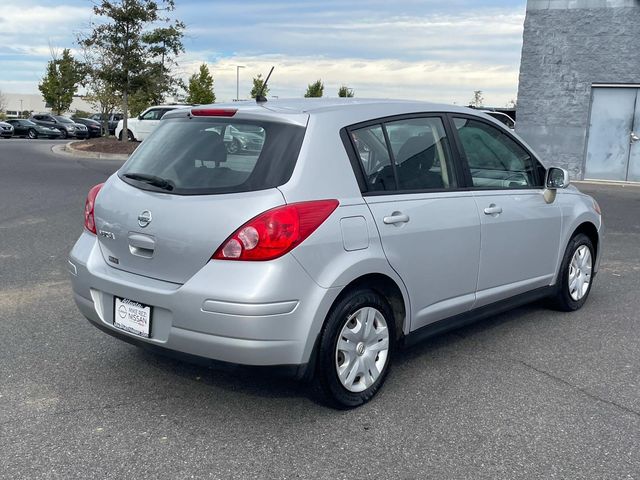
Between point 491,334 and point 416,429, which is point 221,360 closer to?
point 416,429

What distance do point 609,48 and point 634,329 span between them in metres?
14.9

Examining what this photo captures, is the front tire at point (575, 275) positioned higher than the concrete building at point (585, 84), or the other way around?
the concrete building at point (585, 84)

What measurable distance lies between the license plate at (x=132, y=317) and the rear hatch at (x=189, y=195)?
171 mm

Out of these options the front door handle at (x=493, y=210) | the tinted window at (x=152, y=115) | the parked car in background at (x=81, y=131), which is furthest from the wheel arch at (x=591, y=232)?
the parked car in background at (x=81, y=131)

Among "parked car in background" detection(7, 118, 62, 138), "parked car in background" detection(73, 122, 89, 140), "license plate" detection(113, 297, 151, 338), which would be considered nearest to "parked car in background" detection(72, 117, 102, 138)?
"parked car in background" detection(73, 122, 89, 140)

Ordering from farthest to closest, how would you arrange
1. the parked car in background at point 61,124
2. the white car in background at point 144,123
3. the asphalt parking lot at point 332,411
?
the parked car in background at point 61,124
the white car in background at point 144,123
the asphalt parking lot at point 332,411

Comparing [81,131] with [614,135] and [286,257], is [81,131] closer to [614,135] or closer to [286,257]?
[614,135]

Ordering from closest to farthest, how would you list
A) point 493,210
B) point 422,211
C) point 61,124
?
1. point 422,211
2. point 493,210
3. point 61,124

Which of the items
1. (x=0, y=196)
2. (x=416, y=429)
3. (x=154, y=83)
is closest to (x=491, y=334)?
(x=416, y=429)

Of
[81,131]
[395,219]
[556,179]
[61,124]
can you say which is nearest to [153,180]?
[395,219]

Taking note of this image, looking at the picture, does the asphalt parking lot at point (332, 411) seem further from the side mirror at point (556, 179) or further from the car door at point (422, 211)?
the side mirror at point (556, 179)

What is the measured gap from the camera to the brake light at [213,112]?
12.5ft

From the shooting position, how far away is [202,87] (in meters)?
54.3

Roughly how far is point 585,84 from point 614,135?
1567 millimetres
